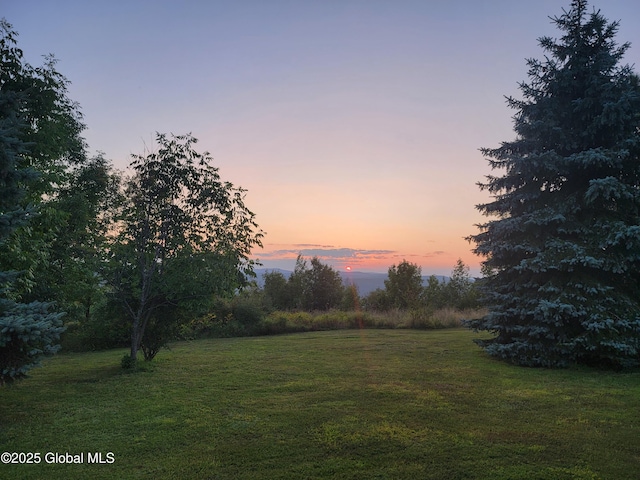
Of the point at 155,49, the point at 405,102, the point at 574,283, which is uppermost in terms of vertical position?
the point at 155,49

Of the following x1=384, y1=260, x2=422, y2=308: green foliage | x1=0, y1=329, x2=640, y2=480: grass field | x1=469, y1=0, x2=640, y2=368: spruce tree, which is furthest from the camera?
x1=384, y1=260, x2=422, y2=308: green foliage

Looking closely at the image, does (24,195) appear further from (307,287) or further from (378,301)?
(307,287)

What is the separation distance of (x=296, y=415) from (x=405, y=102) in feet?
33.1

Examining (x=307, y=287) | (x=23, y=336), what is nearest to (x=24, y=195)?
(x=23, y=336)

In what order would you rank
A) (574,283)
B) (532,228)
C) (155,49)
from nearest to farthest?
(574,283), (532,228), (155,49)

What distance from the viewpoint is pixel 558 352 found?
897 cm

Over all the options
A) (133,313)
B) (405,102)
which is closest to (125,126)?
(133,313)

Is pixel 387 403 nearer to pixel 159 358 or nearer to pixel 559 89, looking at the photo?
pixel 159 358

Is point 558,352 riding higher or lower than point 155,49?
lower

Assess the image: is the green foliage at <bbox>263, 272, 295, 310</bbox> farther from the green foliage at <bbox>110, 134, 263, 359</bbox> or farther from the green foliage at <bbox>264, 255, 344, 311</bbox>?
the green foliage at <bbox>110, 134, 263, 359</bbox>

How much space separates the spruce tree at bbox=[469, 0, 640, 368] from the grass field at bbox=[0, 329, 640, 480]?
1.06 m

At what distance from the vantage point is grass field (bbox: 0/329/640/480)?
3.80m

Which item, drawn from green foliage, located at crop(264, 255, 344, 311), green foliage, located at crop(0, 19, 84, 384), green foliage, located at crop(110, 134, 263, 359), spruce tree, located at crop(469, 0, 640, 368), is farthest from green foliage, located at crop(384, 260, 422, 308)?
green foliage, located at crop(0, 19, 84, 384)

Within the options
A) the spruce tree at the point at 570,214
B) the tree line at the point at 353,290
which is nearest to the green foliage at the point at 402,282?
the tree line at the point at 353,290
